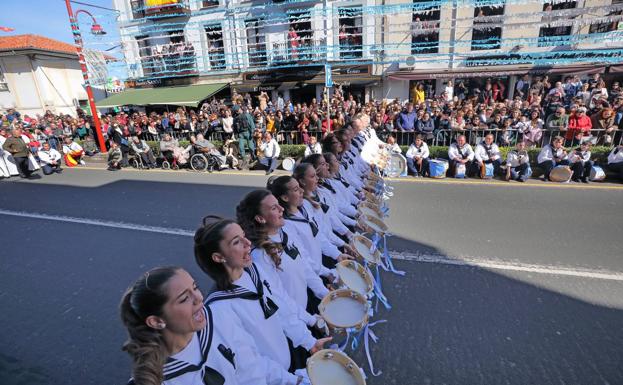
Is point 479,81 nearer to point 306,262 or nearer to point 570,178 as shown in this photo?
point 570,178

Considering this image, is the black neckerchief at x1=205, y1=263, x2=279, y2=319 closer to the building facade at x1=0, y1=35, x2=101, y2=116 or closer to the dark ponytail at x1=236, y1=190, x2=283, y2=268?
the dark ponytail at x1=236, y1=190, x2=283, y2=268

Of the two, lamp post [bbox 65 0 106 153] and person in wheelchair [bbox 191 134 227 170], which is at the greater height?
lamp post [bbox 65 0 106 153]

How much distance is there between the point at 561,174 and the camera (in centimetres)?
778

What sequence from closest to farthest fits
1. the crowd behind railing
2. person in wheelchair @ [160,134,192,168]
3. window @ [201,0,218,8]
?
the crowd behind railing < person in wheelchair @ [160,134,192,168] < window @ [201,0,218,8]


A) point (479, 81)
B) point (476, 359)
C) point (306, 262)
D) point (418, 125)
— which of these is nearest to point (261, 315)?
point (306, 262)

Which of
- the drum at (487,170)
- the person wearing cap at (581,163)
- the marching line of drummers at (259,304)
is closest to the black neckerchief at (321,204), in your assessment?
the marching line of drummers at (259,304)

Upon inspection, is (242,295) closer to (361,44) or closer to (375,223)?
(375,223)

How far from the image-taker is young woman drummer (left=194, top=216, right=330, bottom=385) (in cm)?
187

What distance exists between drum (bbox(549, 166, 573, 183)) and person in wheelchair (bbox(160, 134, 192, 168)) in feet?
34.6

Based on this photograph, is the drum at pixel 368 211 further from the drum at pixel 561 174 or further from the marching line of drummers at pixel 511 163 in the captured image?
the drum at pixel 561 174

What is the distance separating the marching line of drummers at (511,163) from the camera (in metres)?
7.81

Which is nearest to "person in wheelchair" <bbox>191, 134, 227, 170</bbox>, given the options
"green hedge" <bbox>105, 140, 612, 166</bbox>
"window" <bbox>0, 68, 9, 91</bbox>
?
"green hedge" <bbox>105, 140, 612, 166</bbox>

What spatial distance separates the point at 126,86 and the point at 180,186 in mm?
18095

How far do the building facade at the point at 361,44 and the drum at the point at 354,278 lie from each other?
11.3 m
